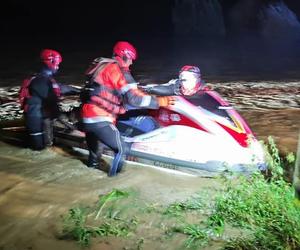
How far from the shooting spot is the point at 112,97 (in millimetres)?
5969

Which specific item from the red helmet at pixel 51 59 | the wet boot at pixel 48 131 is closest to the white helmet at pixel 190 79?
the red helmet at pixel 51 59

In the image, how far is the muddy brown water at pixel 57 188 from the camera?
180 inches

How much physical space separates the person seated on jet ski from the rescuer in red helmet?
1567mm

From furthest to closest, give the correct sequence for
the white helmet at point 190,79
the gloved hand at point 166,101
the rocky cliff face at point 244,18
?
the rocky cliff face at point 244,18 < the white helmet at point 190,79 < the gloved hand at point 166,101

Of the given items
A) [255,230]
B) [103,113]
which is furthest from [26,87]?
[255,230]

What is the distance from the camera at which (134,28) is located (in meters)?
42.7

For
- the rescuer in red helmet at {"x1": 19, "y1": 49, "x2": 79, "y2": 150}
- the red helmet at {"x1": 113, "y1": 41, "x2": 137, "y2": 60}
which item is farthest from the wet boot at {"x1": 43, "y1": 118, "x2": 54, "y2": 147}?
the red helmet at {"x1": 113, "y1": 41, "x2": 137, "y2": 60}

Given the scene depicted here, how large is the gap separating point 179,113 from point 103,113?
1.05 metres

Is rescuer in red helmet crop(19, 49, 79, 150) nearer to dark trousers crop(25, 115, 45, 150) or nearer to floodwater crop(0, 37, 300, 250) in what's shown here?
dark trousers crop(25, 115, 45, 150)

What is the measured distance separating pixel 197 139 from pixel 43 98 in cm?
280

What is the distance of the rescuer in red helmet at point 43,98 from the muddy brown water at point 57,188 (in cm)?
33

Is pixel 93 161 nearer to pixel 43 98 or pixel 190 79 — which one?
pixel 43 98

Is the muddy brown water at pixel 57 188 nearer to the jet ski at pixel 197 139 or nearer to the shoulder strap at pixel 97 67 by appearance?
the jet ski at pixel 197 139

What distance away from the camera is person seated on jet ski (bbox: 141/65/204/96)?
21.5 ft
